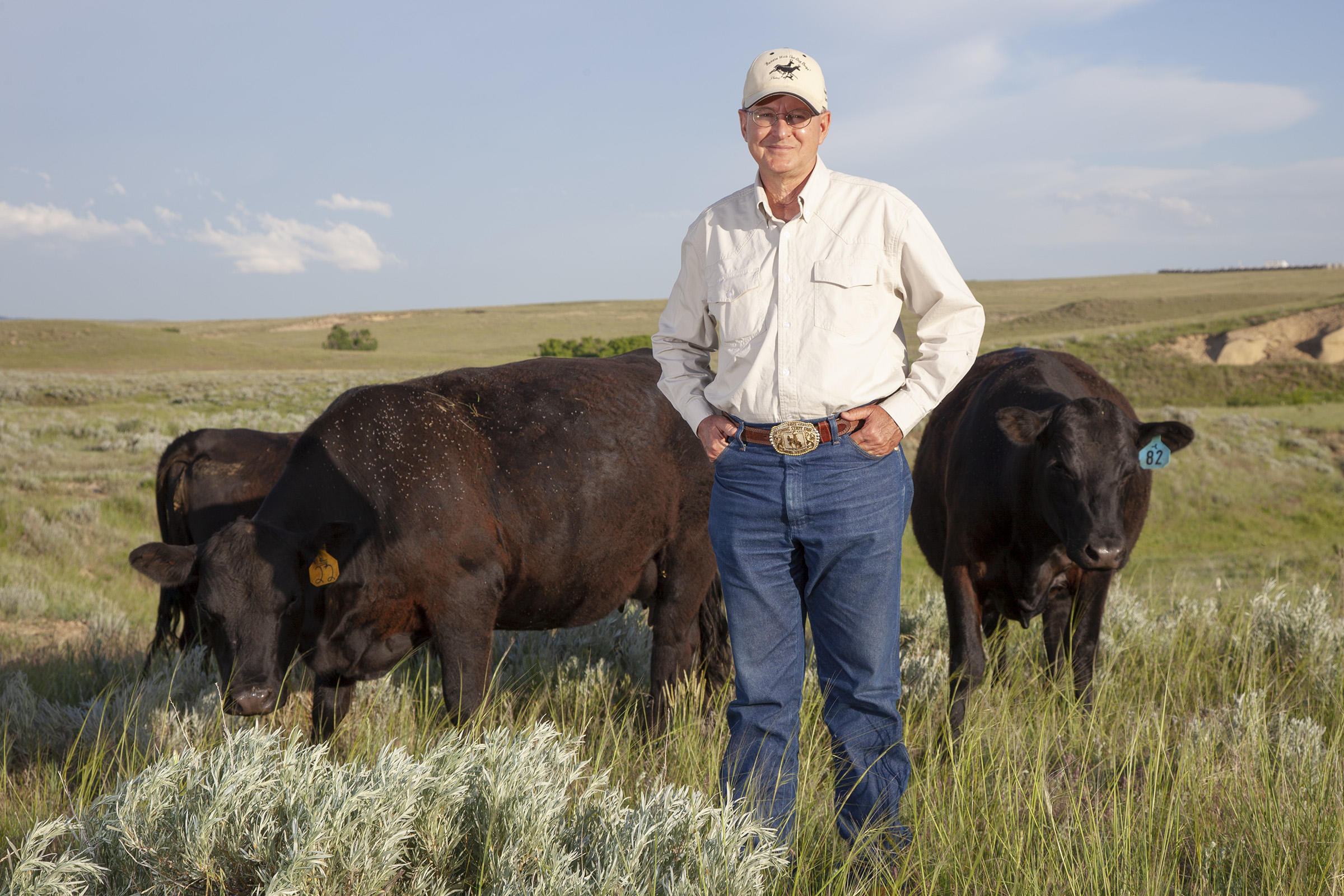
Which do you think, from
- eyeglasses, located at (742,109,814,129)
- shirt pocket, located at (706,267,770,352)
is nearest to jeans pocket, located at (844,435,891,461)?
shirt pocket, located at (706,267,770,352)

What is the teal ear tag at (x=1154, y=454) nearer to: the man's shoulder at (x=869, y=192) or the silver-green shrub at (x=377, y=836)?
the man's shoulder at (x=869, y=192)

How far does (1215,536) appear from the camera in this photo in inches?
683

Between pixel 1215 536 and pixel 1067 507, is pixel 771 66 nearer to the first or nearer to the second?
pixel 1067 507

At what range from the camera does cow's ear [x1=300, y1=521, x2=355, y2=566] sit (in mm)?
4672

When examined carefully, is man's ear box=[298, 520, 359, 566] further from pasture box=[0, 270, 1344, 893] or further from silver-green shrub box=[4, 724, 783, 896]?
silver-green shrub box=[4, 724, 783, 896]

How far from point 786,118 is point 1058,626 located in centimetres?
418

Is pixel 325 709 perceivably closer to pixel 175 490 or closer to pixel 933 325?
pixel 175 490

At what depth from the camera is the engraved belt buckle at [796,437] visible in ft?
10.7

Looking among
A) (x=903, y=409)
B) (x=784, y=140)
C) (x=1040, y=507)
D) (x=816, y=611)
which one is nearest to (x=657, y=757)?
(x=816, y=611)

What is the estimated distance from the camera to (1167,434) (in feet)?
18.0

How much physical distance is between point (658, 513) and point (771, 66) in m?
3.17

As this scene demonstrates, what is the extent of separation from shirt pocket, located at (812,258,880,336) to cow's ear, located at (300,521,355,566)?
2654 millimetres

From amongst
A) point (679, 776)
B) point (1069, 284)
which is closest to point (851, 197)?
point (679, 776)

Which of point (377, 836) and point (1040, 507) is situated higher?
point (1040, 507)
